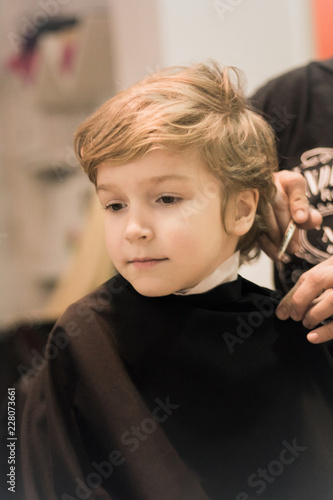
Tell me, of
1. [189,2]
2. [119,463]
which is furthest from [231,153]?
[119,463]

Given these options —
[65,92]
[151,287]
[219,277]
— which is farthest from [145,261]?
[65,92]

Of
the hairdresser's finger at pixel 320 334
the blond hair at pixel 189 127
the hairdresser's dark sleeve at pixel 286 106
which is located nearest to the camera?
the blond hair at pixel 189 127

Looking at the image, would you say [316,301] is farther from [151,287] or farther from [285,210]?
[151,287]

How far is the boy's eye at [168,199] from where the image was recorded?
2.21ft

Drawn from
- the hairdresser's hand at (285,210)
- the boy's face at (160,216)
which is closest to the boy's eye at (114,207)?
the boy's face at (160,216)

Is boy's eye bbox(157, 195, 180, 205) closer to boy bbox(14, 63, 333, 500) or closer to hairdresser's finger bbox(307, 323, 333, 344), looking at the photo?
boy bbox(14, 63, 333, 500)

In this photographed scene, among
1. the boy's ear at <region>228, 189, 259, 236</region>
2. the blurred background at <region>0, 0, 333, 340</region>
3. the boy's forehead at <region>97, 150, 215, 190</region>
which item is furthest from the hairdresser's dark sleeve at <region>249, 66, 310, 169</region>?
the boy's forehead at <region>97, 150, 215, 190</region>

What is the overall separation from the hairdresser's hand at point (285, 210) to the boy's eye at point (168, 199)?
0.19 meters

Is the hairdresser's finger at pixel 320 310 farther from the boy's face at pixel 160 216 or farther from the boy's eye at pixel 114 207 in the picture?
the boy's eye at pixel 114 207

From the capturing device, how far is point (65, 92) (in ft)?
2.87

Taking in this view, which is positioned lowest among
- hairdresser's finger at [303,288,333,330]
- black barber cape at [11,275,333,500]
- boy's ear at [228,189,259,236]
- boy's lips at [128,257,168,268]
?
black barber cape at [11,275,333,500]

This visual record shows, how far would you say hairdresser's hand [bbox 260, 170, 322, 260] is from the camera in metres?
0.79

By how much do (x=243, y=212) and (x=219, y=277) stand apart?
10cm

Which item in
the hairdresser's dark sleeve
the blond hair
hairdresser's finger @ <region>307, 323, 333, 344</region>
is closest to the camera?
the blond hair
